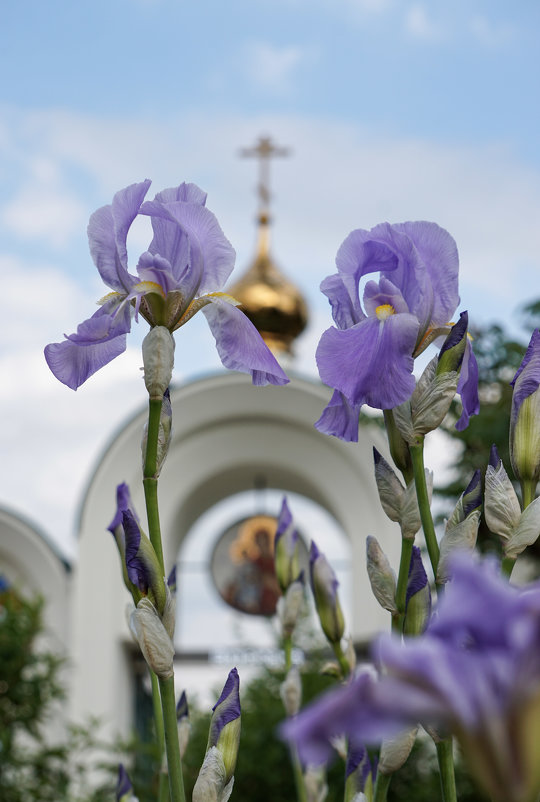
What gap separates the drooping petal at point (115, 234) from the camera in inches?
41.2

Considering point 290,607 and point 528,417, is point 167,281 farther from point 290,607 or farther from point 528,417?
point 290,607

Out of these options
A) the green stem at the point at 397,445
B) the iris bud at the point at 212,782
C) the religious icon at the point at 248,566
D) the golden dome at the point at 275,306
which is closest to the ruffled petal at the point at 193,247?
the green stem at the point at 397,445

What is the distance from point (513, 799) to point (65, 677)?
10097 millimetres

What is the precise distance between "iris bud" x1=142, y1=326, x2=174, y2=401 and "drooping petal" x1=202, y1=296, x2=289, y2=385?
0.25 feet

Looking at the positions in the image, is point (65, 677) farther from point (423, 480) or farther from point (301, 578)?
point (423, 480)

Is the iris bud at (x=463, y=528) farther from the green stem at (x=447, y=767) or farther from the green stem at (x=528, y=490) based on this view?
the green stem at (x=447, y=767)

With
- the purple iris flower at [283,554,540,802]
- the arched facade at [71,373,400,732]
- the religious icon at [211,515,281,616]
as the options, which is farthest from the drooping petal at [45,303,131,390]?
the religious icon at [211,515,281,616]

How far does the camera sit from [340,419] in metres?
1.04

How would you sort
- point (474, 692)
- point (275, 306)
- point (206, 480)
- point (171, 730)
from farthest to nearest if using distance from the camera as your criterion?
point (275, 306), point (206, 480), point (171, 730), point (474, 692)

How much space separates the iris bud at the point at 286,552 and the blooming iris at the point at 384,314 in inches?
29.6

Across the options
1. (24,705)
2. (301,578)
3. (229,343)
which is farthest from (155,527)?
(24,705)

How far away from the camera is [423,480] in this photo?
0.96 metres

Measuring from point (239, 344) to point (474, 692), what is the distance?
27.0 inches

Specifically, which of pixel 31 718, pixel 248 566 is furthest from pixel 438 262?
pixel 248 566
